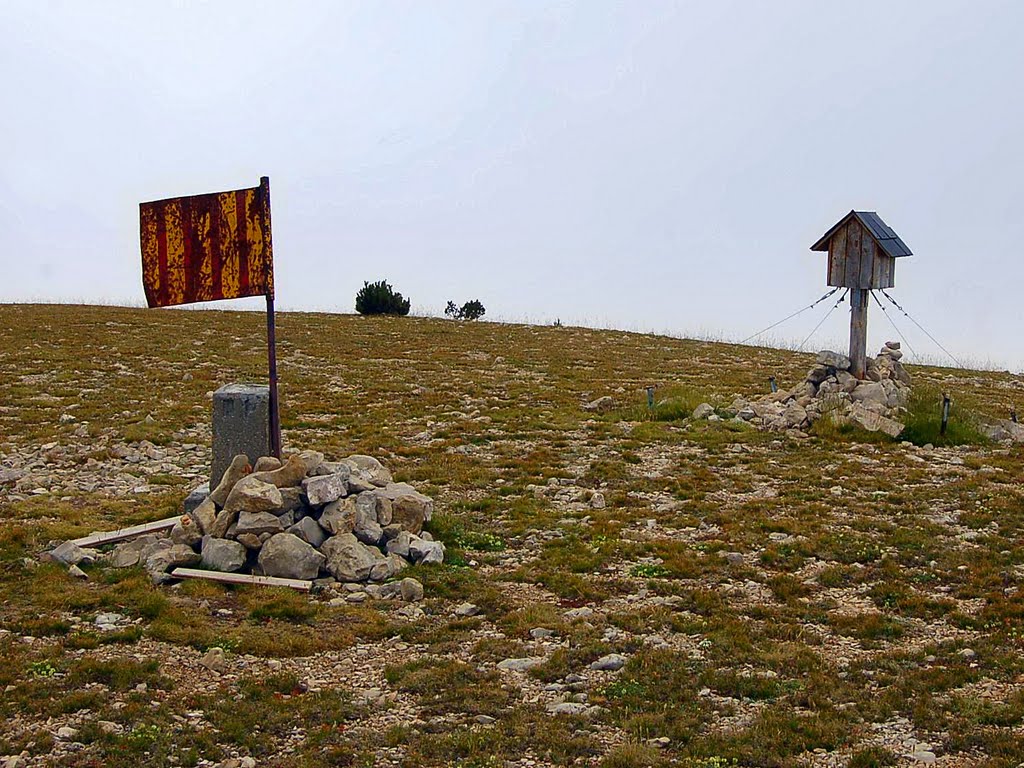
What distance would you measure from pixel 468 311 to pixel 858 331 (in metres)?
24.9

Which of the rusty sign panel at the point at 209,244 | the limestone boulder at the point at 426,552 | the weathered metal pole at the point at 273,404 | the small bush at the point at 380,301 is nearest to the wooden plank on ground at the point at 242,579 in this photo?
the limestone boulder at the point at 426,552

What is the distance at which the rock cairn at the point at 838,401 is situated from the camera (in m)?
18.2

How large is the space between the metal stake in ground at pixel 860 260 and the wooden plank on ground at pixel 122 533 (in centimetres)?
1309

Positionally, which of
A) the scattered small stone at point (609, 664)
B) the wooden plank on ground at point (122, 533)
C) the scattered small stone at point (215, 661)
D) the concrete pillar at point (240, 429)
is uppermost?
the concrete pillar at point (240, 429)

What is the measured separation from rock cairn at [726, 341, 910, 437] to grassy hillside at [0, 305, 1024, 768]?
0.61m

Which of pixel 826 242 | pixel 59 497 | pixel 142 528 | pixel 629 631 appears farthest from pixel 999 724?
pixel 826 242

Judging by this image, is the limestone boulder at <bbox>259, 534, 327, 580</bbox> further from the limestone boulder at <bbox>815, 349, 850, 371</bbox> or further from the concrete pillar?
the limestone boulder at <bbox>815, 349, 850, 371</bbox>

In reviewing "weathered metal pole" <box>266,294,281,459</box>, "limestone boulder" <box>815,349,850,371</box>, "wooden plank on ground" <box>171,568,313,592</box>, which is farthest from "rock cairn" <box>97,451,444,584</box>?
"limestone boulder" <box>815,349,850,371</box>

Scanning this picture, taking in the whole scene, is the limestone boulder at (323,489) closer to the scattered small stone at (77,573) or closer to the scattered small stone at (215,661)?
the scattered small stone at (77,573)

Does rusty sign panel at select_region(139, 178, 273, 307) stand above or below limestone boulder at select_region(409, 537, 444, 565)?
above

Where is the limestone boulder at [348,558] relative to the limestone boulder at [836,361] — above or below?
below

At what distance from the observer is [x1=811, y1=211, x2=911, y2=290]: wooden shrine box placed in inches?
744

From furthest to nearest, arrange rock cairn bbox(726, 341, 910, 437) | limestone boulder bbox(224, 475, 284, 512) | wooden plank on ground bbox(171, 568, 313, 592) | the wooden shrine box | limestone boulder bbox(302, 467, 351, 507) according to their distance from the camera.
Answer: the wooden shrine box
rock cairn bbox(726, 341, 910, 437)
limestone boulder bbox(302, 467, 351, 507)
limestone boulder bbox(224, 475, 284, 512)
wooden plank on ground bbox(171, 568, 313, 592)

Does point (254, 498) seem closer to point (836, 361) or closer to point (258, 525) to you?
point (258, 525)
